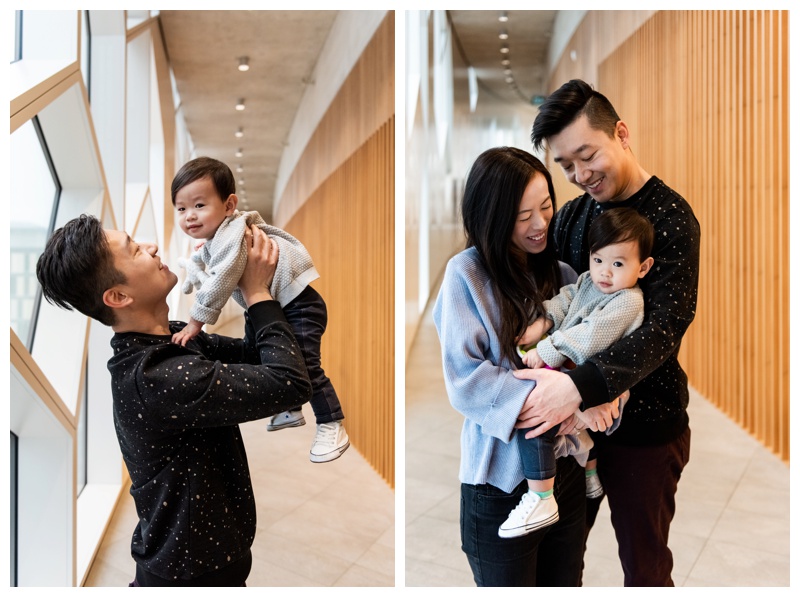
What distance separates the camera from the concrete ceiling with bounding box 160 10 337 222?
11.1 feet

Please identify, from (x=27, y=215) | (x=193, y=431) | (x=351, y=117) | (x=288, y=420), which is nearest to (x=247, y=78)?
(x=351, y=117)

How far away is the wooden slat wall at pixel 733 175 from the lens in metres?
4.19

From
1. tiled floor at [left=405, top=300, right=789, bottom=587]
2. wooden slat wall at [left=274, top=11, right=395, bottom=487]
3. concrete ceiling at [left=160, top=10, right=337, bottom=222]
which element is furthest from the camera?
wooden slat wall at [left=274, top=11, right=395, bottom=487]

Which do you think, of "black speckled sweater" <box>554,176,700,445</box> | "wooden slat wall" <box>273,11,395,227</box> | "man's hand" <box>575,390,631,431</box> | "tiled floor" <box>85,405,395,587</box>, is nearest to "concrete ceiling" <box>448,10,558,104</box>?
"wooden slat wall" <box>273,11,395,227</box>

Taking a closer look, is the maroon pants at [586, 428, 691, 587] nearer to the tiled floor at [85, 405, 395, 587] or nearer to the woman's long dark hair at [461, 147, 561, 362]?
the woman's long dark hair at [461, 147, 561, 362]

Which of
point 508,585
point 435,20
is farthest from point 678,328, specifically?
point 435,20

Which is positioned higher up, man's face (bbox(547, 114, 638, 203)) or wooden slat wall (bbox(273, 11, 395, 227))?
wooden slat wall (bbox(273, 11, 395, 227))

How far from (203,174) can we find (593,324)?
98 cm

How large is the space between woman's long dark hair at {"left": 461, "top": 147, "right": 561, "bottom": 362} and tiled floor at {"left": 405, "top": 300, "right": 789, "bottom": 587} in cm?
199

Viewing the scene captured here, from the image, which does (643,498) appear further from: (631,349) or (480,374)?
(480,374)

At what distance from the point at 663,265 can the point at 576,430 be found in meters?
0.45

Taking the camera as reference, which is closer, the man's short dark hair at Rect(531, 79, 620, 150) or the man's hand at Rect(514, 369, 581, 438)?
the man's hand at Rect(514, 369, 581, 438)

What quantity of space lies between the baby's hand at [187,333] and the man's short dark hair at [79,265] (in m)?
0.16

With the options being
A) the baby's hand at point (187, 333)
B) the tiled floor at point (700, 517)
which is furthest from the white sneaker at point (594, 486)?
the tiled floor at point (700, 517)
